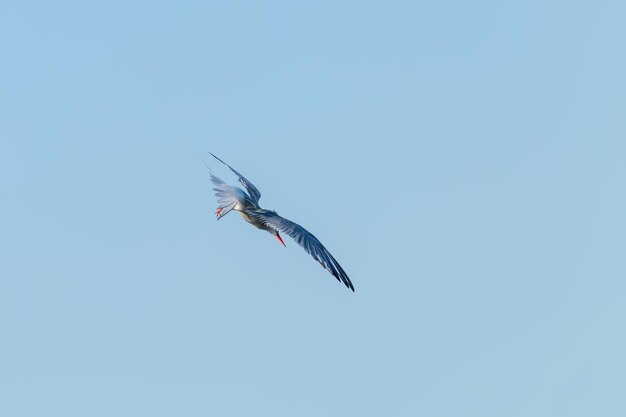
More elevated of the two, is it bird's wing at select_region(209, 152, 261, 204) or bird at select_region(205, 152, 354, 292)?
bird's wing at select_region(209, 152, 261, 204)

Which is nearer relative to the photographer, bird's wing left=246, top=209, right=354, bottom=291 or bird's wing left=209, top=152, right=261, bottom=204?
bird's wing left=246, top=209, right=354, bottom=291

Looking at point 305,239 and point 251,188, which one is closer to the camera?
point 305,239

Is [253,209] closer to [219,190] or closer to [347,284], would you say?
[219,190]

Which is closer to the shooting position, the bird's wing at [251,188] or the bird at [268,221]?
the bird at [268,221]

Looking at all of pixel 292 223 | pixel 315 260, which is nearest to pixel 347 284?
pixel 315 260

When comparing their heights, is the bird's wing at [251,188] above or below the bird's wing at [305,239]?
above
